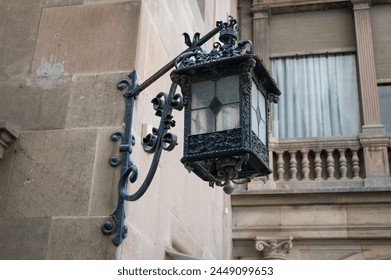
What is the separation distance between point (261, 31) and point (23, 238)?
24.4 ft

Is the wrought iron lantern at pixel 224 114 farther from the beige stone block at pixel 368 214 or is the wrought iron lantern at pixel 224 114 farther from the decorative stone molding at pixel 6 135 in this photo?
the beige stone block at pixel 368 214

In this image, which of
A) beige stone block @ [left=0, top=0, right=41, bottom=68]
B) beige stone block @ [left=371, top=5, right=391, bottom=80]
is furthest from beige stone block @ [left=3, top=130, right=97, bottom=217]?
beige stone block @ [left=371, top=5, right=391, bottom=80]

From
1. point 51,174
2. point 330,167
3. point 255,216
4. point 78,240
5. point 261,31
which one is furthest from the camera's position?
point 261,31

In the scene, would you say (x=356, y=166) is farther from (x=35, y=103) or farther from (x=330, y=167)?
(x=35, y=103)

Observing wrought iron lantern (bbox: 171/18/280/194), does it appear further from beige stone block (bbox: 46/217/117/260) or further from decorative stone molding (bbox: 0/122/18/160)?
decorative stone molding (bbox: 0/122/18/160)

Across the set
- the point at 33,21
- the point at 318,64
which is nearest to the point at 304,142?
the point at 318,64

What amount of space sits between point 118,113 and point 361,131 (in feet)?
20.4

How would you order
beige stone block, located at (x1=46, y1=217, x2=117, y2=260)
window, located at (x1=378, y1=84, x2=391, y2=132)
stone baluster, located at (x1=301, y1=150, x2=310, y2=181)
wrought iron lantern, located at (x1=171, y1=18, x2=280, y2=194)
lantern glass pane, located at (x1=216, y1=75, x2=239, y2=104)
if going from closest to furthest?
wrought iron lantern, located at (x1=171, y1=18, x2=280, y2=194), lantern glass pane, located at (x1=216, y1=75, x2=239, y2=104), beige stone block, located at (x1=46, y1=217, x2=117, y2=260), stone baluster, located at (x1=301, y1=150, x2=310, y2=181), window, located at (x1=378, y1=84, x2=391, y2=132)

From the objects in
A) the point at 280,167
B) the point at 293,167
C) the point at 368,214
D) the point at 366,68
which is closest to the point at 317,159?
the point at 293,167

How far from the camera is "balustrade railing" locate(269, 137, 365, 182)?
30.5ft

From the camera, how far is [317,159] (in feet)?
30.8

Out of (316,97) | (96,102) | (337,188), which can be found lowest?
(96,102)

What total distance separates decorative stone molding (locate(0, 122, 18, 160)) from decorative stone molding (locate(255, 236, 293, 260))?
5266mm
